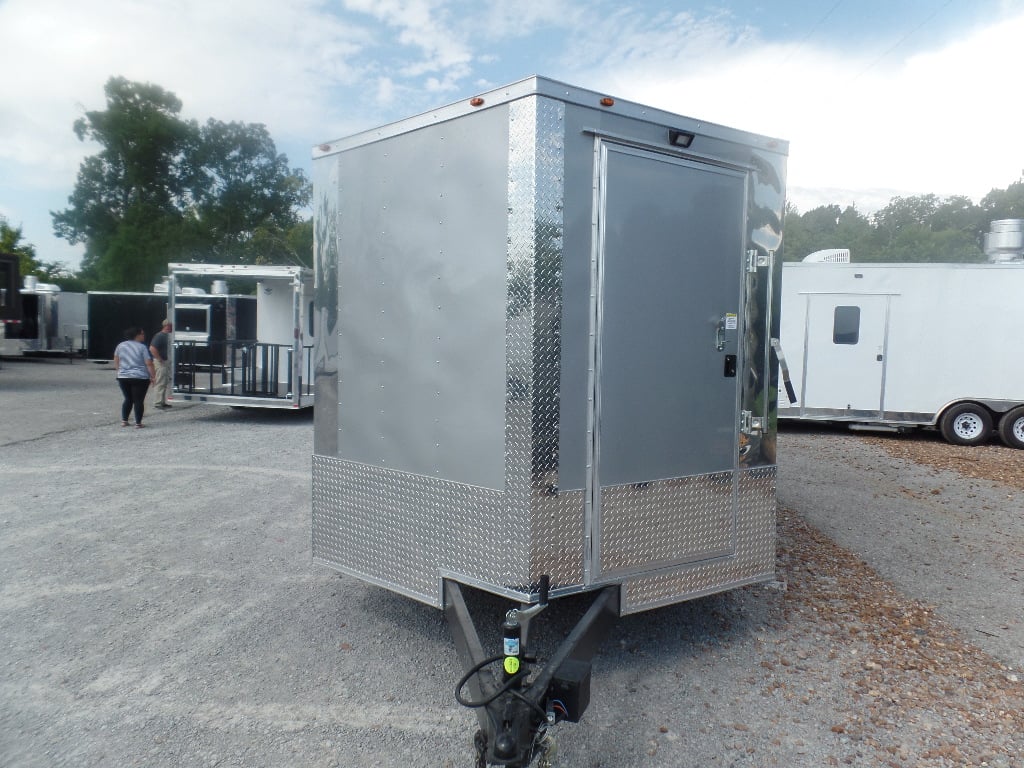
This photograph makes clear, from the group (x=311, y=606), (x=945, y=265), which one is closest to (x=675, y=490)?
(x=311, y=606)

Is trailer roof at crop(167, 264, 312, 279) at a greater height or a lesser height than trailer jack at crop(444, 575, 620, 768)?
greater

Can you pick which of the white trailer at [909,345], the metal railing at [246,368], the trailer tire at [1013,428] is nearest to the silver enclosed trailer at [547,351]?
the white trailer at [909,345]

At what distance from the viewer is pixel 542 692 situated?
2756 millimetres

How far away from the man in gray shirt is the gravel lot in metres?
6.49

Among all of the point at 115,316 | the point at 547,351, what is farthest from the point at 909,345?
the point at 115,316

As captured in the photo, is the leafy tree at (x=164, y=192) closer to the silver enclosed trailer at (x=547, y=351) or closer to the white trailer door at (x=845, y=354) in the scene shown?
the white trailer door at (x=845, y=354)

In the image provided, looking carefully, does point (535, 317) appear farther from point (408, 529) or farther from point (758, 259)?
point (758, 259)

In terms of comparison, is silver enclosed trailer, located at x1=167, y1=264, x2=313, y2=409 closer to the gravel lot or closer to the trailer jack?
the gravel lot

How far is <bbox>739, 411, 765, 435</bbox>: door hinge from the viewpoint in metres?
3.96

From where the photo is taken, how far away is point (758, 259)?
394 cm

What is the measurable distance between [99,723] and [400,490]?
1561 mm

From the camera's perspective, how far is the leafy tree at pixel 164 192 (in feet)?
127

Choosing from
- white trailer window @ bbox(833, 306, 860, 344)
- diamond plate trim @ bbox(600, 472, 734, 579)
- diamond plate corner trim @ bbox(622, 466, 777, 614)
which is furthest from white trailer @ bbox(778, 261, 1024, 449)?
diamond plate trim @ bbox(600, 472, 734, 579)

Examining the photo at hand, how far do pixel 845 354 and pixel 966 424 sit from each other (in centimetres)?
196
